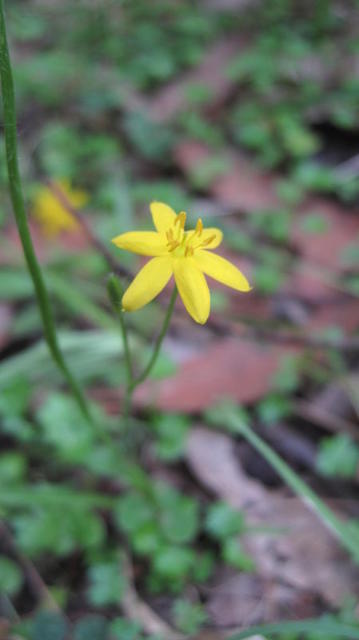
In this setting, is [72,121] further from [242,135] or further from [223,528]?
[223,528]

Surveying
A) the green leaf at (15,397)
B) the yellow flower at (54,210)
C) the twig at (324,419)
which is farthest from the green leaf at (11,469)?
the yellow flower at (54,210)

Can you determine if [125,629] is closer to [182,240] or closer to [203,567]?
[203,567]

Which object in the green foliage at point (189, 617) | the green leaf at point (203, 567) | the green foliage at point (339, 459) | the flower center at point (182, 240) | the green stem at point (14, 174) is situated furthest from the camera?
the green foliage at point (339, 459)

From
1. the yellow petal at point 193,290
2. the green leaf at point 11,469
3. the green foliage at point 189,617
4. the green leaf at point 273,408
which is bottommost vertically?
the green foliage at point 189,617

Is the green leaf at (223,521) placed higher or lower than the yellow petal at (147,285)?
lower

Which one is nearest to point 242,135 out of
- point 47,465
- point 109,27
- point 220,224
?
point 220,224

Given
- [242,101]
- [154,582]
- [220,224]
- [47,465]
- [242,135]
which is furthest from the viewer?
[242,101]

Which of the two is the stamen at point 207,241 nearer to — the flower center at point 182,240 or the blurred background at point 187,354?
the flower center at point 182,240
